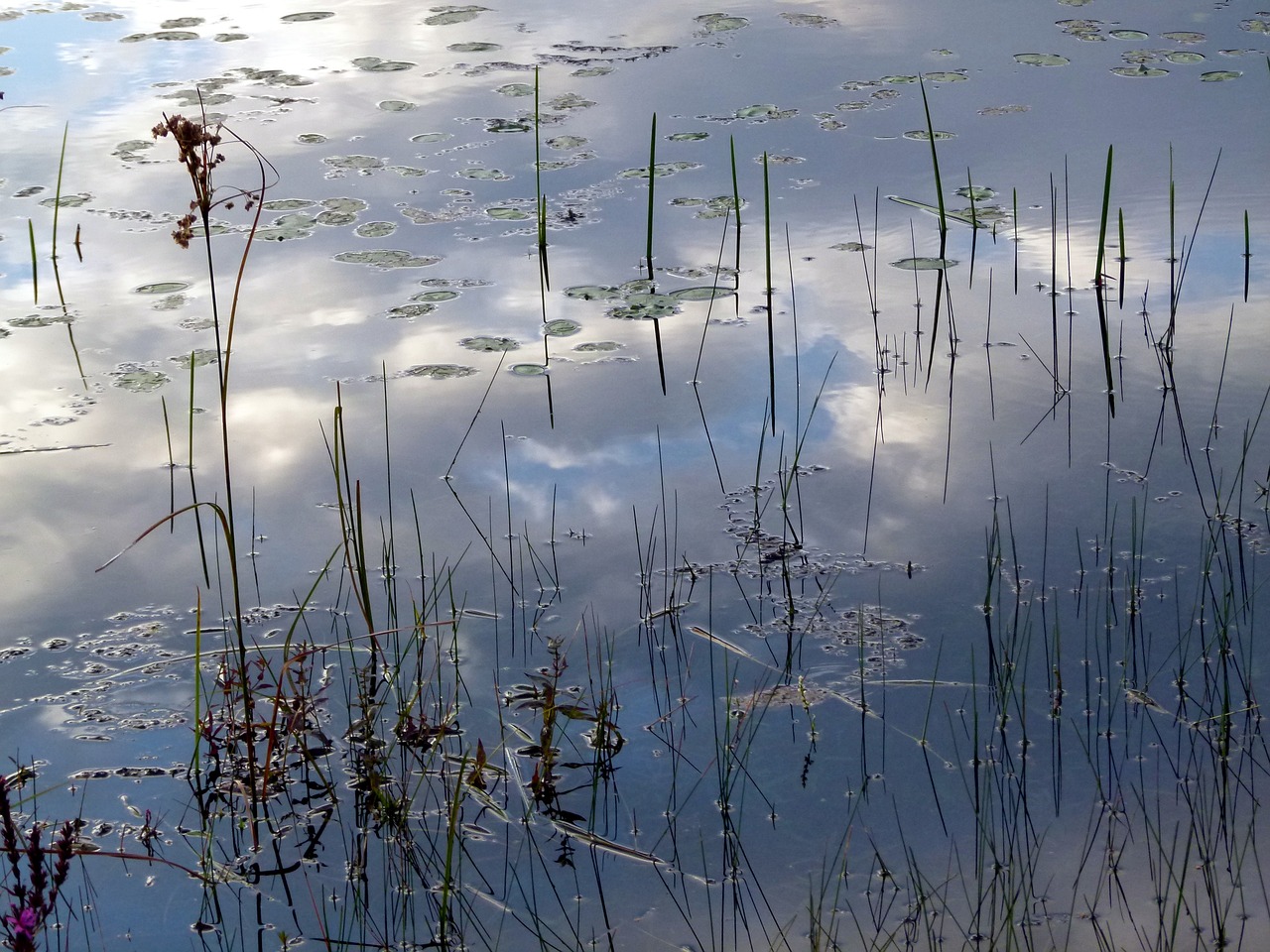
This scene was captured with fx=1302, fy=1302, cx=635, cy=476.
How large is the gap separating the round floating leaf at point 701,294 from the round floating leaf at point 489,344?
0.56m

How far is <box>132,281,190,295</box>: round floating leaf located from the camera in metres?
4.20

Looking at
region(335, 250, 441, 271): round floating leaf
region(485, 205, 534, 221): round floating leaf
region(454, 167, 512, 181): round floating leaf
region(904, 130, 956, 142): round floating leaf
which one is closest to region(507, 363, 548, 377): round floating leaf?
region(335, 250, 441, 271): round floating leaf

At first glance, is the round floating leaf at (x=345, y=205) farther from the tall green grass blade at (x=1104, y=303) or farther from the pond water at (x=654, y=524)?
the tall green grass blade at (x=1104, y=303)

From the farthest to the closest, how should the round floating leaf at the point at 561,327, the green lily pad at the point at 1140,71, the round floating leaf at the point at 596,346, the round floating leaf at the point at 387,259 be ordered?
1. the green lily pad at the point at 1140,71
2. the round floating leaf at the point at 387,259
3. the round floating leaf at the point at 561,327
4. the round floating leaf at the point at 596,346

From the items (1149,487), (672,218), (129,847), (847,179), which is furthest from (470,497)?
(847,179)

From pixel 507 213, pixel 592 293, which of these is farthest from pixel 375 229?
pixel 592 293

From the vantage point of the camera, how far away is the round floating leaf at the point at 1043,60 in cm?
585

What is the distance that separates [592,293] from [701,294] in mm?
338

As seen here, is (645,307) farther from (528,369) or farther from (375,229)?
(375,229)

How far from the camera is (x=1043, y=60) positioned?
589 centimetres

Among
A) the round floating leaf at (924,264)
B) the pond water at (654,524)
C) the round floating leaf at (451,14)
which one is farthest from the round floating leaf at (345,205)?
the round floating leaf at (451,14)

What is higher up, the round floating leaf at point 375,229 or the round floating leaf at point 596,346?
the round floating leaf at point 375,229

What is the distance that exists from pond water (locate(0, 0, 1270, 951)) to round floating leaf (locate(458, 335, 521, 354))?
26 mm

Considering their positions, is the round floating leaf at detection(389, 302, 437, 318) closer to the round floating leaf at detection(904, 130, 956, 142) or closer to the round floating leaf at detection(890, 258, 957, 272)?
the round floating leaf at detection(890, 258, 957, 272)
